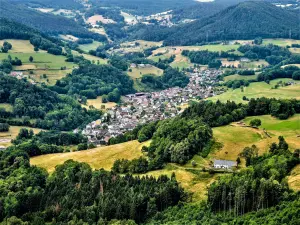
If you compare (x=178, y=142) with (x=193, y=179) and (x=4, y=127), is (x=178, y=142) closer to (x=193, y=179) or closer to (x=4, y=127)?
(x=193, y=179)

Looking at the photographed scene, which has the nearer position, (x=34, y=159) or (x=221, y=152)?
(x=221, y=152)

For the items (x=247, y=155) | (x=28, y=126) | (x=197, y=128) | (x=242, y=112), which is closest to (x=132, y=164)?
(x=197, y=128)

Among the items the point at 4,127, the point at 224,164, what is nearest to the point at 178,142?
the point at 224,164

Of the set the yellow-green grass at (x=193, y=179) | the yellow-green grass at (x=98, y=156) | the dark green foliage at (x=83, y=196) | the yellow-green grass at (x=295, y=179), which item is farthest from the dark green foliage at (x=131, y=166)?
the yellow-green grass at (x=295, y=179)

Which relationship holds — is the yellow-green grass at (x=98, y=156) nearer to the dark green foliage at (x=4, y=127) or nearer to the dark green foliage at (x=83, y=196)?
the dark green foliage at (x=83, y=196)

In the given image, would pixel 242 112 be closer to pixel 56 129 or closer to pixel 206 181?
pixel 206 181

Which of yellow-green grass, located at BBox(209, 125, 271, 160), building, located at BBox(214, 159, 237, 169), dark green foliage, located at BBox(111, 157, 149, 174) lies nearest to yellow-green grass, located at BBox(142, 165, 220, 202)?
dark green foliage, located at BBox(111, 157, 149, 174)

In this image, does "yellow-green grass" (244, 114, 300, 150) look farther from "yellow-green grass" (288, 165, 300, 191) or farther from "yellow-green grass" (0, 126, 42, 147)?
"yellow-green grass" (0, 126, 42, 147)
